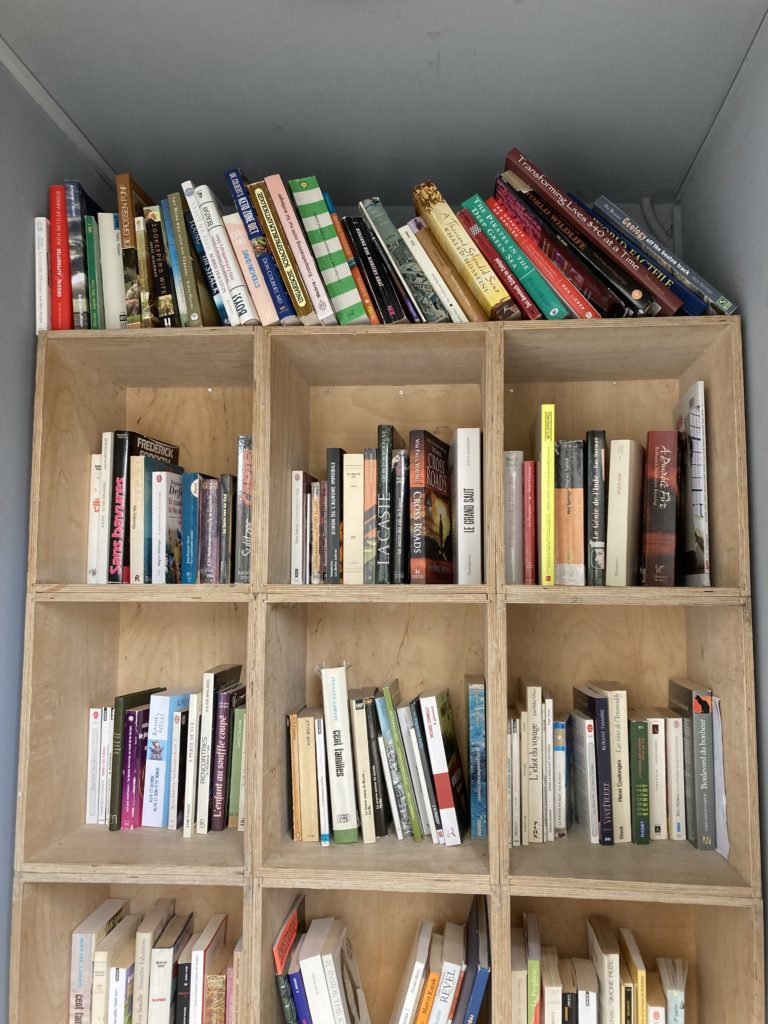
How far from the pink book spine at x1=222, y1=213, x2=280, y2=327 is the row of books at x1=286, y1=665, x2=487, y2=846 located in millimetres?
697

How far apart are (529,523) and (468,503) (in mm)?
122

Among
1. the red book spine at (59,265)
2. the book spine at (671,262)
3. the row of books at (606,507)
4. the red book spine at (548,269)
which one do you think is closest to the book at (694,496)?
the row of books at (606,507)

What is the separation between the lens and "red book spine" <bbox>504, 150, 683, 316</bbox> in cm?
137

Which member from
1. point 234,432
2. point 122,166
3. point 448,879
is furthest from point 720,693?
point 122,166

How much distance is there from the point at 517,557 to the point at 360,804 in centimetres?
57

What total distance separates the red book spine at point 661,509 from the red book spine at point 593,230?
0.25 m

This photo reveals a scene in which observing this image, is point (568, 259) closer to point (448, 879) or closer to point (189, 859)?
point (448, 879)

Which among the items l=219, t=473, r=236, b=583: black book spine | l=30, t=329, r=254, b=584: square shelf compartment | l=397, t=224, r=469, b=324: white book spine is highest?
l=397, t=224, r=469, b=324: white book spine

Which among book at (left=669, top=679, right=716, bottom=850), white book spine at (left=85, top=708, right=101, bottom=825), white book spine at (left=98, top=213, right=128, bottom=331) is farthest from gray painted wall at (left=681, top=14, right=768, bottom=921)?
white book spine at (left=85, top=708, right=101, bottom=825)

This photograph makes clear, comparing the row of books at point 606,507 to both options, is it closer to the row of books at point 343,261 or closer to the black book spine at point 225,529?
the row of books at point 343,261

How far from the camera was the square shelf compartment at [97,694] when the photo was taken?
53.9 inches

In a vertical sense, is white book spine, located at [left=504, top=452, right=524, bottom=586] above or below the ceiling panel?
below

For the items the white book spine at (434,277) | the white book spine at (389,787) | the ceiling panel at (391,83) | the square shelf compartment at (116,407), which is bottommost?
the white book spine at (389,787)

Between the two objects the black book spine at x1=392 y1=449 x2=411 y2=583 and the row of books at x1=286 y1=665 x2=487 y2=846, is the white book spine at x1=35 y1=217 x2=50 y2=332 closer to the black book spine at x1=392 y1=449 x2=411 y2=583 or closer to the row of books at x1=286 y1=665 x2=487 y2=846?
the black book spine at x1=392 y1=449 x2=411 y2=583
